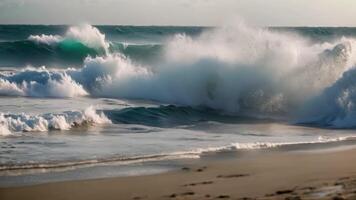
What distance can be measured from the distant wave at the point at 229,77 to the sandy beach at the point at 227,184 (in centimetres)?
836

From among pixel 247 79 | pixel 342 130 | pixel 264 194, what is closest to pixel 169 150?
pixel 264 194

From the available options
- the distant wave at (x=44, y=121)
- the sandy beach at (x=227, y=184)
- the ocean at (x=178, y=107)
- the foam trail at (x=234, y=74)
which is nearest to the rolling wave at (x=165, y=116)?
the ocean at (x=178, y=107)

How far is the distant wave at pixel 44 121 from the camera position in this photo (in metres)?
13.9

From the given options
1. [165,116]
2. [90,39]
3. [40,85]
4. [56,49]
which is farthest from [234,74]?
[90,39]

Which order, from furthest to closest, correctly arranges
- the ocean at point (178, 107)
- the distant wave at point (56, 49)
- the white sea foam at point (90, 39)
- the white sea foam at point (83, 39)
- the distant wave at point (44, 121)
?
the white sea foam at point (90, 39)
the white sea foam at point (83, 39)
the distant wave at point (56, 49)
the distant wave at point (44, 121)
the ocean at point (178, 107)

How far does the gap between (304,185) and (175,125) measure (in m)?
8.33

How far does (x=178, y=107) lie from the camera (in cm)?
1978

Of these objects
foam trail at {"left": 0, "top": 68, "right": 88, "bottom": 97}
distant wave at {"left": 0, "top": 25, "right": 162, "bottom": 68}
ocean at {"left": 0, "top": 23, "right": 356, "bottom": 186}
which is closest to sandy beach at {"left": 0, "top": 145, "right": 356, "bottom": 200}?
ocean at {"left": 0, "top": 23, "right": 356, "bottom": 186}

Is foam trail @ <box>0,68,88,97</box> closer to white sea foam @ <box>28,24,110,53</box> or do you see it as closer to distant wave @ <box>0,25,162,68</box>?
distant wave @ <box>0,25,162,68</box>

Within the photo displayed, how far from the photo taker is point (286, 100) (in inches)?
822

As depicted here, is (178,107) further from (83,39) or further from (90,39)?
(83,39)

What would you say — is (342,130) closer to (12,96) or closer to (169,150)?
(169,150)

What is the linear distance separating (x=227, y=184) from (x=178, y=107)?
36.4ft

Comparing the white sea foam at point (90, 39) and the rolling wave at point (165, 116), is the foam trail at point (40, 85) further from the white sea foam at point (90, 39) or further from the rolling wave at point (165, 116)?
the white sea foam at point (90, 39)
